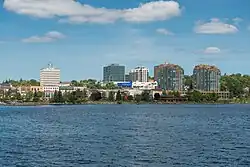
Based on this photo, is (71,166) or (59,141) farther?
(59,141)

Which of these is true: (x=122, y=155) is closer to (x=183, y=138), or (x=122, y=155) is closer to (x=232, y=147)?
(x=232, y=147)

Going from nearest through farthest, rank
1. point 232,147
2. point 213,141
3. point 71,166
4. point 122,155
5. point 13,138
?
point 71,166 → point 122,155 → point 232,147 → point 213,141 → point 13,138

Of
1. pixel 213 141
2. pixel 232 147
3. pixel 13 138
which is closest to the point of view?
pixel 232 147

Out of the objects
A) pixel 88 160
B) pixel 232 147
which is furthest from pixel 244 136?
pixel 88 160

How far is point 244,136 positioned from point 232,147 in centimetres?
1045

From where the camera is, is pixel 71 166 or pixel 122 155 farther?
pixel 122 155

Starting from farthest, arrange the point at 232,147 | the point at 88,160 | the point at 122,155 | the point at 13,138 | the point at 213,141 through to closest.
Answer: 1. the point at 13,138
2. the point at 213,141
3. the point at 232,147
4. the point at 122,155
5. the point at 88,160

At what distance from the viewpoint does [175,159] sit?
114 ft

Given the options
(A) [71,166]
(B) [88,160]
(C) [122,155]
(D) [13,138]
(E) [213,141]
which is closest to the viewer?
(A) [71,166]

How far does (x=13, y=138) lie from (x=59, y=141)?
6314mm

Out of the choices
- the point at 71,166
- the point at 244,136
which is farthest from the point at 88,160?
the point at 244,136

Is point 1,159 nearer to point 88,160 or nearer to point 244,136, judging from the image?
point 88,160

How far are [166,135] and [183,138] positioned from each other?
3684 millimetres

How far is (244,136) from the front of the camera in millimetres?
51250
